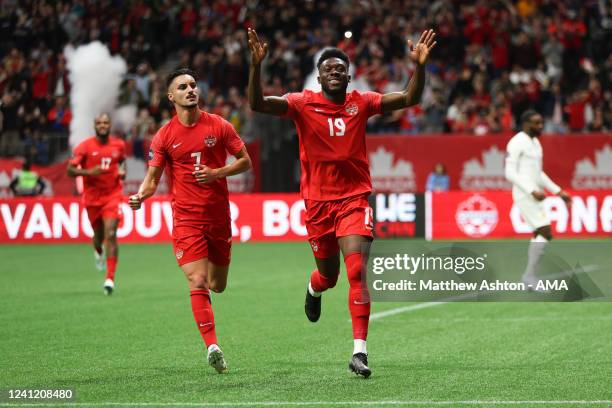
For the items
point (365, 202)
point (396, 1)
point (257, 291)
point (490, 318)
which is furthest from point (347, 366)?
point (396, 1)

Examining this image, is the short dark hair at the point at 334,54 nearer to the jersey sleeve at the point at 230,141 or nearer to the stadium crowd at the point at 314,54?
the jersey sleeve at the point at 230,141

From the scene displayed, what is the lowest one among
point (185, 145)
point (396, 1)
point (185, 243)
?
point (185, 243)

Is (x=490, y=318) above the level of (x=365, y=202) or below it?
below

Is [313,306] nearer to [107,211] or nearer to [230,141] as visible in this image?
[230,141]

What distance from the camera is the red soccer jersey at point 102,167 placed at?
17422mm

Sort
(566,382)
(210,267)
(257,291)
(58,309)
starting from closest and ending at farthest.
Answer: (566,382) < (210,267) < (58,309) < (257,291)

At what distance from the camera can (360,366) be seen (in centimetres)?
889

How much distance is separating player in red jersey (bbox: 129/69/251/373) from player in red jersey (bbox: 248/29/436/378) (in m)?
0.61

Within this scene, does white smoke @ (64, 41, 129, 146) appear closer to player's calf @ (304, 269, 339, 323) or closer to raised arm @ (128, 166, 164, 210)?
player's calf @ (304, 269, 339, 323)

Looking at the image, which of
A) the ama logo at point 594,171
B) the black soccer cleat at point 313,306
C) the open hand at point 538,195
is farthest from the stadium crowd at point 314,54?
the black soccer cleat at point 313,306

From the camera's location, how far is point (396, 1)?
32.1m

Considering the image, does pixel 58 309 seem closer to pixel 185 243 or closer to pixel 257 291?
pixel 257 291

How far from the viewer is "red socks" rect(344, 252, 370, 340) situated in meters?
9.19

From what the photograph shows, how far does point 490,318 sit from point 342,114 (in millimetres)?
4667
